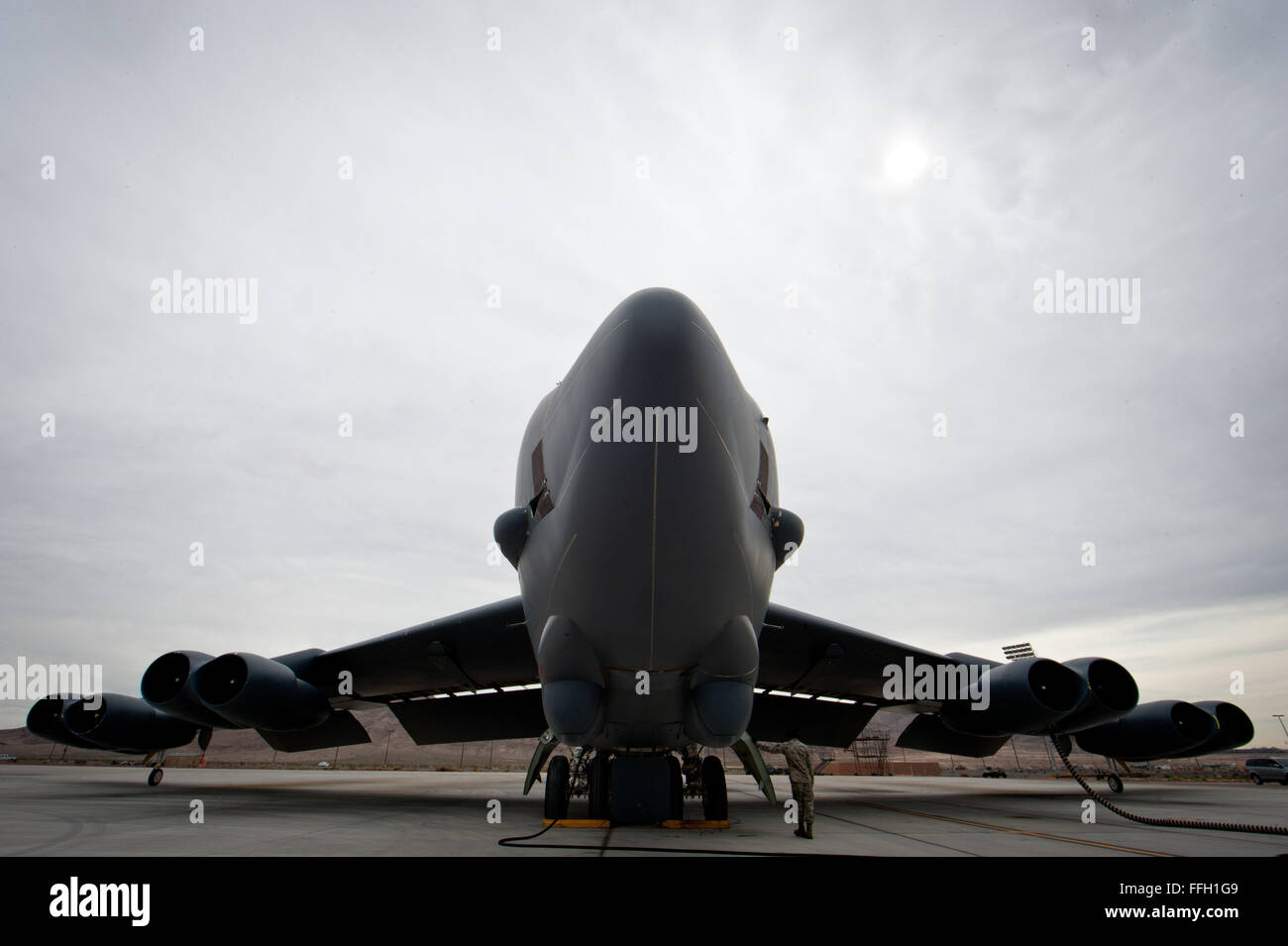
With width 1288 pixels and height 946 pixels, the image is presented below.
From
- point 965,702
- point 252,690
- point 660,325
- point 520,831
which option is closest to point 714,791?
point 520,831

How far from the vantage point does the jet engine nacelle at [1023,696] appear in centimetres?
1017

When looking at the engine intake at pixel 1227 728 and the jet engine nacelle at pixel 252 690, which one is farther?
the engine intake at pixel 1227 728

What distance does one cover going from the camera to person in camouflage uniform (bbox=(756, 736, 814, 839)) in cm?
679

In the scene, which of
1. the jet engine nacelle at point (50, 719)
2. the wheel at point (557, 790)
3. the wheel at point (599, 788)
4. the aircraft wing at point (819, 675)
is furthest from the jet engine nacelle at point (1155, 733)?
the jet engine nacelle at point (50, 719)

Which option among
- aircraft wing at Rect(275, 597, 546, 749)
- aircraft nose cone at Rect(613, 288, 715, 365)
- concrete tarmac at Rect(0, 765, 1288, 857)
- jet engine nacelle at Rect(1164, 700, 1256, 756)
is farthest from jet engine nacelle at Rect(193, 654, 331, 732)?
jet engine nacelle at Rect(1164, 700, 1256, 756)

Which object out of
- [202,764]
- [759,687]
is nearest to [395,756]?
[202,764]

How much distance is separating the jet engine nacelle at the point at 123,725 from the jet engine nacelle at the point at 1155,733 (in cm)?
1876

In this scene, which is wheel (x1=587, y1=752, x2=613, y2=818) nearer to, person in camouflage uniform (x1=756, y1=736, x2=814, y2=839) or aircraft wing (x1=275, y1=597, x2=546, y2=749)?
person in camouflage uniform (x1=756, y1=736, x2=814, y2=839)

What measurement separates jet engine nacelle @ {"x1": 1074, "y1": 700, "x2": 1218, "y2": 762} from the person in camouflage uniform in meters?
8.57

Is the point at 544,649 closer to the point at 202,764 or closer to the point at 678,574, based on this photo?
the point at 678,574

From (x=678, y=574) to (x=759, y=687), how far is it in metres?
8.83

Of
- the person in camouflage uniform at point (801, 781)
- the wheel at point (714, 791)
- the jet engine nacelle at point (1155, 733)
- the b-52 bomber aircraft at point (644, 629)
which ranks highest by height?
the b-52 bomber aircraft at point (644, 629)

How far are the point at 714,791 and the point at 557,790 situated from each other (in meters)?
1.99

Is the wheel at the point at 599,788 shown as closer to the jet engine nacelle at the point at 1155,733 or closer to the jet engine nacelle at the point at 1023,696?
the jet engine nacelle at the point at 1023,696
